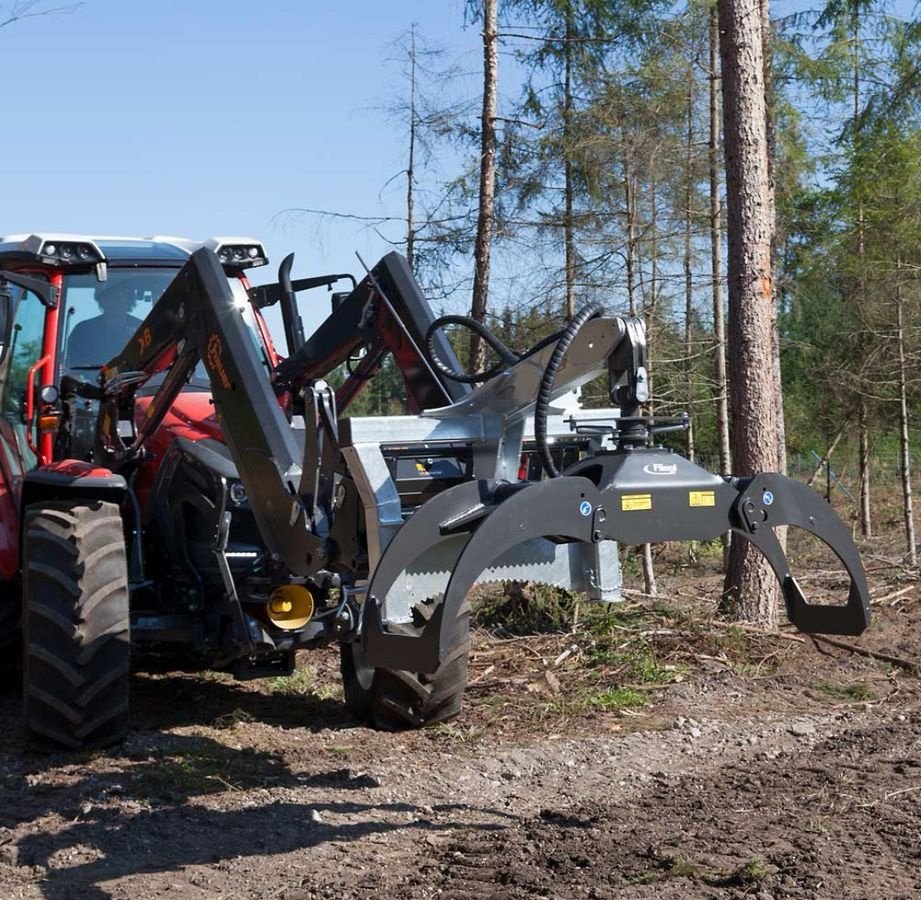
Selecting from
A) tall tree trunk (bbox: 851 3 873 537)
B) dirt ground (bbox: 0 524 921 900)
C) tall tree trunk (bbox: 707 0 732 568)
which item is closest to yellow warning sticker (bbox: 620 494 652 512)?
dirt ground (bbox: 0 524 921 900)

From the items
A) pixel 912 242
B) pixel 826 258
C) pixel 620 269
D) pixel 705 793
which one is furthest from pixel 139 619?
pixel 826 258

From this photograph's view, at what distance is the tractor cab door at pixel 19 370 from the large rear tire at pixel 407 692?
2.17m

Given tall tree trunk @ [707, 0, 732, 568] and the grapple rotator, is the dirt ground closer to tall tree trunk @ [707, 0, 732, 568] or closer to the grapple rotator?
the grapple rotator

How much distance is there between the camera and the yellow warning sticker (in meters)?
4.39

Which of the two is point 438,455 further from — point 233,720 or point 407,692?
point 233,720

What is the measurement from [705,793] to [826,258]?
17.5 meters

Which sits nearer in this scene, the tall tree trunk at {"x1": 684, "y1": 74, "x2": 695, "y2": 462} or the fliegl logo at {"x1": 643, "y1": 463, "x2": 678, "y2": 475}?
the fliegl logo at {"x1": 643, "y1": 463, "x2": 678, "y2": 475}

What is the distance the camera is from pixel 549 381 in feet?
14.4

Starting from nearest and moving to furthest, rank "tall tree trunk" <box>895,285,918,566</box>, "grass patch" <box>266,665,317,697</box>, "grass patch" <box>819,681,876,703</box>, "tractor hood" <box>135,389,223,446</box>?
"tractor hood" <box>135,389,223,446</box> < "grass patch" <box>819,681,876,703</box> < "grass patch" <box>266,665,317,697</box> < "tall tree trunk" <box>895,285,918,566</box>

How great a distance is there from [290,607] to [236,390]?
46.1 inches

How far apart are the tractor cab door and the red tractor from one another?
0.01 metres

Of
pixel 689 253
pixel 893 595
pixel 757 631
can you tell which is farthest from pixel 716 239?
pixel 757 631

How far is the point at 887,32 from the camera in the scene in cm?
2053

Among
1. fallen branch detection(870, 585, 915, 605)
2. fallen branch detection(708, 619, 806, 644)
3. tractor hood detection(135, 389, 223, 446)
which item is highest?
tractor hood detection(135, 389, 223, 446)
